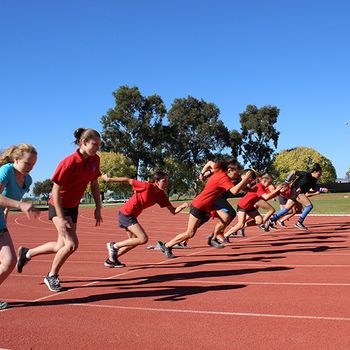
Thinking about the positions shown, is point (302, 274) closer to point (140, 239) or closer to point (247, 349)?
point (140, 239)

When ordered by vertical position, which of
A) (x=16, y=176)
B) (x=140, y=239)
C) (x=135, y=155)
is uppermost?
(x=135, y=155)

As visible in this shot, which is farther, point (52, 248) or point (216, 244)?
point (216, 244)

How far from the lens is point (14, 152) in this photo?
4930 millimetres

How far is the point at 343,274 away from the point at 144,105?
177 ft

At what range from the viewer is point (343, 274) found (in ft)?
20.6

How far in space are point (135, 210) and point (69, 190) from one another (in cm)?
203

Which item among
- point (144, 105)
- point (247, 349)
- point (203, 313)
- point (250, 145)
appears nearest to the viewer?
point (247, 349)

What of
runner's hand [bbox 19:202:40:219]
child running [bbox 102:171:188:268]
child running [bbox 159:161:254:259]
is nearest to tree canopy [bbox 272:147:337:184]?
child running [bbox 159:161:254:259]

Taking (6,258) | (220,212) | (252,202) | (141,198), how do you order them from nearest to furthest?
(6,258) < (141,198) < (220,212) < (252,202)

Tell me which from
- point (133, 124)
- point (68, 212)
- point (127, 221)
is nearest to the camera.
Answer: point (68, 212)

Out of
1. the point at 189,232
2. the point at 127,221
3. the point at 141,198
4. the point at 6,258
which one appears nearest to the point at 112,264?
the point at 127,221

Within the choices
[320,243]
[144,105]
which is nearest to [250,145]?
[144,105]

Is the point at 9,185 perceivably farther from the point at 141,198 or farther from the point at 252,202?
the point at 252,202

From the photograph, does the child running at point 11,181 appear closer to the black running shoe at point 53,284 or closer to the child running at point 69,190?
the child running at point 69,190
